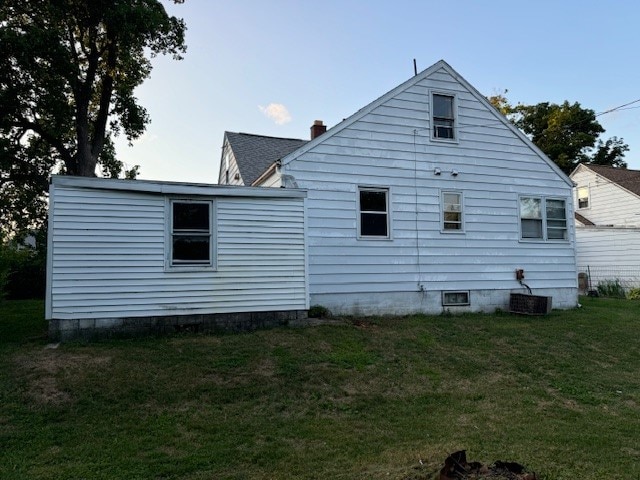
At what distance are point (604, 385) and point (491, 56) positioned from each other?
9.79m

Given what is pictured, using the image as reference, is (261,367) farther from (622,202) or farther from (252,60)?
(622,202)

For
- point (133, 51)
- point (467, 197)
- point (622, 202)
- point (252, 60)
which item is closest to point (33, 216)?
point (133, 51)

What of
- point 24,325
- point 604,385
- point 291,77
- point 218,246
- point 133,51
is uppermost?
point 133,51

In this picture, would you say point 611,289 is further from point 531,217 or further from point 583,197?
point 531,217

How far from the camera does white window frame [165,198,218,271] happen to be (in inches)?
341

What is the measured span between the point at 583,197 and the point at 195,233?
970 inches

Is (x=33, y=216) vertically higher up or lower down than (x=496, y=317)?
higher up

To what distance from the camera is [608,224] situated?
24.3 meters

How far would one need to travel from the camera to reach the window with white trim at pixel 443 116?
12680 mm

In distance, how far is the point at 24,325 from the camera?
34.6 ft

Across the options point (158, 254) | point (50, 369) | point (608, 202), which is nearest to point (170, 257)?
point (158, 254)

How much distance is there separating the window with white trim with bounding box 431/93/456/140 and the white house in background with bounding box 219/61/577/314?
0.10 ft

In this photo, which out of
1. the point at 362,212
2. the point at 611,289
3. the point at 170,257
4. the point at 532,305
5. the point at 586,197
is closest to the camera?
the point at 170,257

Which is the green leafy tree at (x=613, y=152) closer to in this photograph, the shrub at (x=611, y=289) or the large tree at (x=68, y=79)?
the shrub at (x=611, y=289)
